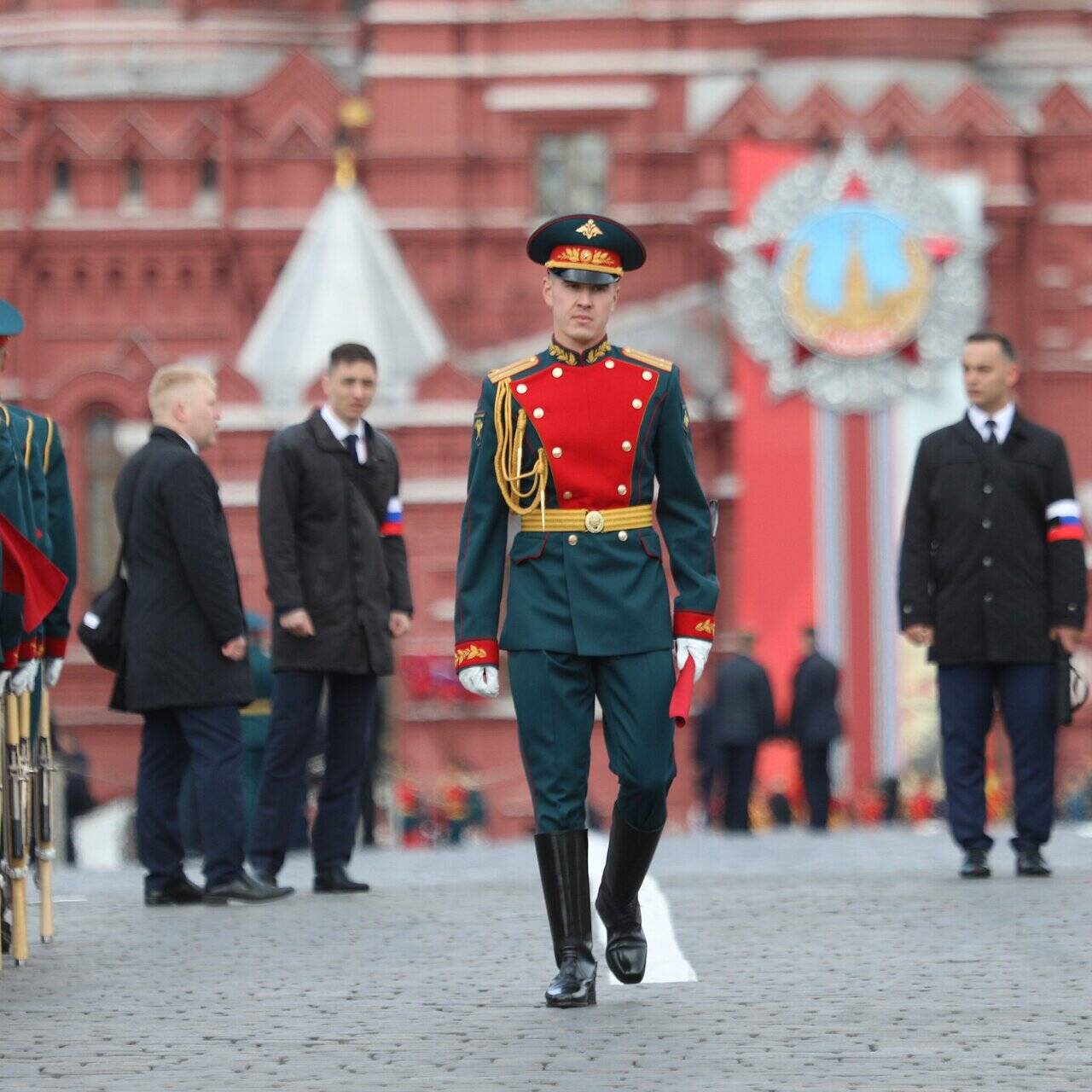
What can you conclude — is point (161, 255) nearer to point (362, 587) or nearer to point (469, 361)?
point (469, 361)

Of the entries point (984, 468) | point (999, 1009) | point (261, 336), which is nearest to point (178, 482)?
point (984, 468)

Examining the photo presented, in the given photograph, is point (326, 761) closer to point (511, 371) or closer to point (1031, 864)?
point (1031, 864)

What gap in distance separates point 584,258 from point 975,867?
14.5ft

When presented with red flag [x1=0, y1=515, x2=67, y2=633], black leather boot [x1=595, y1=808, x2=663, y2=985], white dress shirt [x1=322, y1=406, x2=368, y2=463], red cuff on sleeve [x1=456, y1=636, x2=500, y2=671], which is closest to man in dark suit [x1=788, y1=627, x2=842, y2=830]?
white dress shirt [x1=322, y1=406, x2=368, y2=463]

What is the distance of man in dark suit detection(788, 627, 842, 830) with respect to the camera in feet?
79.1

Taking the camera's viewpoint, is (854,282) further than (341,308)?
No

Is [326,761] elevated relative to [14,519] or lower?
lower

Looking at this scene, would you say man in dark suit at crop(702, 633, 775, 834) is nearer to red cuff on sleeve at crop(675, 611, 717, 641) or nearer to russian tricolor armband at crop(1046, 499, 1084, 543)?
russian tricolor armband at crop(1046, 499, 1084, 543)

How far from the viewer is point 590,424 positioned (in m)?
8.24

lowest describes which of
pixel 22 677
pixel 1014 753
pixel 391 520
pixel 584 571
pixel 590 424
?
pixel 1014 753

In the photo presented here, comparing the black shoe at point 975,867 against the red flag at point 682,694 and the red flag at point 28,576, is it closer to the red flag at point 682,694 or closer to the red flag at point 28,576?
the red flag at point 682,694

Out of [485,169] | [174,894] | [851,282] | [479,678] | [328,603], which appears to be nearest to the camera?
[479,678]

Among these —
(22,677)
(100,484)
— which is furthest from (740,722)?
(100,484)

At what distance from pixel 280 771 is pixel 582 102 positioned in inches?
1107
